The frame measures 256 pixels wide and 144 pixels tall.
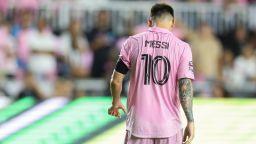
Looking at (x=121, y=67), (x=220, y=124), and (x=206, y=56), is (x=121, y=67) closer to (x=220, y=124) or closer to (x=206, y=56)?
(x=220, y=124)

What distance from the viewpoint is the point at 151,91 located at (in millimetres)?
7762

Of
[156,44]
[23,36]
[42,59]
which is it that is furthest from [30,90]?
[156,44]

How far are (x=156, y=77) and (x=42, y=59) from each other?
798 centimetres

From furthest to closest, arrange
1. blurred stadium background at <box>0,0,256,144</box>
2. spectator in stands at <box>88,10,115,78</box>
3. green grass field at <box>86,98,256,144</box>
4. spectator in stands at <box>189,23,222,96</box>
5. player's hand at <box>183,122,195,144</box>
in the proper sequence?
1. spectator in stands at <box>88,10,115,78</box>
2. spectator in stands at <box>189,23,222,96</box>
3. blurred stadium background at <box>0,0,256,144</box>
4. green grass field at <box>86,98,256,144</box>
5. player's hand at <box>183,122,195,144</box>

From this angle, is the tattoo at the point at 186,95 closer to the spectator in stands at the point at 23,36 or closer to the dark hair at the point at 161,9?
the dark hair at the point at 161,9

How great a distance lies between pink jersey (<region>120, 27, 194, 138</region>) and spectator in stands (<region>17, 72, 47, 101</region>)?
6.40 meters

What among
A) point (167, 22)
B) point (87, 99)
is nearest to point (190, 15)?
point (87, 99)

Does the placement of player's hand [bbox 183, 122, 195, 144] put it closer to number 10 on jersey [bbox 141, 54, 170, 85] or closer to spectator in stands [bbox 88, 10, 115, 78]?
number 10 on jersey [bbox 141, 54, 170, 85]

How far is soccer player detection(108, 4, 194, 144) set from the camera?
304 inches

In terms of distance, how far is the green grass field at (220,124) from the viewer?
11.0 m

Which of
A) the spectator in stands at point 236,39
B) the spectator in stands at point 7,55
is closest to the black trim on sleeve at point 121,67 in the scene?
the spectator in stands at point 7,55

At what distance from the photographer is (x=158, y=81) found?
772 centimetres

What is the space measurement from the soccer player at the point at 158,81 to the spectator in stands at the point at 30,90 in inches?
251

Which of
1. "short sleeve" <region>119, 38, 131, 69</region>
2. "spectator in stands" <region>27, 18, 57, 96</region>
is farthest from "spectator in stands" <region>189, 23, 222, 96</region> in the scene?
"short sleeve" <region>119, 38, 131, 69</region>
